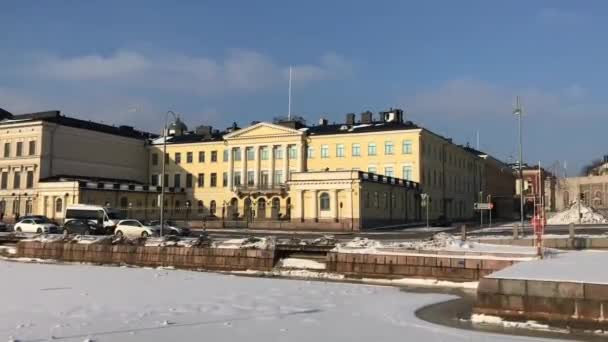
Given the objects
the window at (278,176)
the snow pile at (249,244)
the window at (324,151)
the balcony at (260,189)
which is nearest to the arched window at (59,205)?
the balcony at (260,189)

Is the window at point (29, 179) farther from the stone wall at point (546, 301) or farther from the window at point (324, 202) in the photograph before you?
the stone wall at point (546, 301)

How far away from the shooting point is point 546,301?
16125mm

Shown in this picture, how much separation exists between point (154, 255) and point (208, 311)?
19172 mm

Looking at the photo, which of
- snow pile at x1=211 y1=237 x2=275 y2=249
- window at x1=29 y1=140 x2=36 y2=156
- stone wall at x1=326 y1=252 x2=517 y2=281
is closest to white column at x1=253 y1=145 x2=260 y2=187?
window at x1=29 y1=140 x2=36 y2=156

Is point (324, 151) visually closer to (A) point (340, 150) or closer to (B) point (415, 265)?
(A) point (340, 150)

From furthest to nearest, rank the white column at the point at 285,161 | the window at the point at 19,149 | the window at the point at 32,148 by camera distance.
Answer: the white column at the point at 285,161 < the window at the point at 19,149 < the window at the point at 32,148

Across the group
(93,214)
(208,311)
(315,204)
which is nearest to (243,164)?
(315,204)

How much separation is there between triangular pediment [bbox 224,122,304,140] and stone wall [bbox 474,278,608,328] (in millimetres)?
71311

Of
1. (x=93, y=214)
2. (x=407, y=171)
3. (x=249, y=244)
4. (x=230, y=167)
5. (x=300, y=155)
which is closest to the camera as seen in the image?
(x=249, y=244)

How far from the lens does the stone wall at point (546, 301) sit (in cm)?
1552

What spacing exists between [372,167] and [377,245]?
52647 mm

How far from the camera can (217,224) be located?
70625 mm

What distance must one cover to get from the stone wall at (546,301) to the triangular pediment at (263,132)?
234ft

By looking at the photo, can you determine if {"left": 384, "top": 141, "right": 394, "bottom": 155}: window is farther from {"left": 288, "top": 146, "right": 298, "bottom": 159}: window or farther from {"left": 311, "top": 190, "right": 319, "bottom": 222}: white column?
{"left": 311, "top": 190, "right": 319, "bottom": 222}: white column
